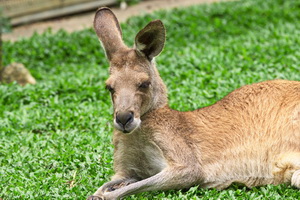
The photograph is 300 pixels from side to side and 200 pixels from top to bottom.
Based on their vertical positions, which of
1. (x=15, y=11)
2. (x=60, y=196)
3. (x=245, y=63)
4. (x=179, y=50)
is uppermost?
(x=15, y=11)

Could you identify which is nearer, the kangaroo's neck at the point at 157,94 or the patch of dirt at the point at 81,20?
the kangaroo's neck at the point at 157,94

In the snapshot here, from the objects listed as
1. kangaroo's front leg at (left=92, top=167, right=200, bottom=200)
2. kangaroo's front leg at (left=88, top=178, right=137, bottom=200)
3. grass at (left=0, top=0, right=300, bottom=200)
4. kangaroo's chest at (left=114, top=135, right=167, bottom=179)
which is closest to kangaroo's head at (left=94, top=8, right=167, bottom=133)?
kangaroo's chest at (left=114, top=135, right=167, bottom=179)

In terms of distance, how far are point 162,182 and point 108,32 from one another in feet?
4.84

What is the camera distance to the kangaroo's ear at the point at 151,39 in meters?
5.05

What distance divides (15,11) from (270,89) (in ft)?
33.4

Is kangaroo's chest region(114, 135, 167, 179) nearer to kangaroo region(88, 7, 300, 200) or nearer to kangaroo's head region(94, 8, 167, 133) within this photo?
kangaroo region(88, 7, 300, 200)

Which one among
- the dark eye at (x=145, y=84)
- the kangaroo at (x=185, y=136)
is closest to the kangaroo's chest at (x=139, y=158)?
the kangaroo at (x=185, y=136)

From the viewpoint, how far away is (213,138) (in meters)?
5.29

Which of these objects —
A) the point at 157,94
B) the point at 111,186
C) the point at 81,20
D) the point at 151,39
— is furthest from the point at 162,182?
the point at 81,20

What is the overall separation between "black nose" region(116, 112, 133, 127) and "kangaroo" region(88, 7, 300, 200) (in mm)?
64

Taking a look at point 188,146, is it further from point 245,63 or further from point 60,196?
point 245,63

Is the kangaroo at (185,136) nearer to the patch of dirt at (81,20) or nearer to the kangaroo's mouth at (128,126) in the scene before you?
the kangaroo's mouth at (128,126)

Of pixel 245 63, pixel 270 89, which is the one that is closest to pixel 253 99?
pixel 270 89

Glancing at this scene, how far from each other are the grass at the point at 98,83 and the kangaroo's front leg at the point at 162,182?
0.30 feet
